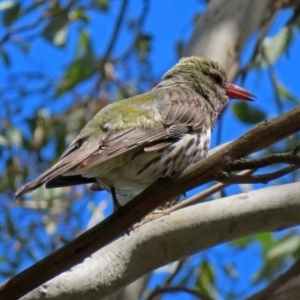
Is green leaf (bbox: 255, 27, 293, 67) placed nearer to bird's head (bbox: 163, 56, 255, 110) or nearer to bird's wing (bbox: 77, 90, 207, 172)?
bird's head (bbox: 163, 56, 255, 110)

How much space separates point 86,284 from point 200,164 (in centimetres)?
47

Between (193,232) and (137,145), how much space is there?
54 cm

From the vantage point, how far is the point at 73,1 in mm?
4867

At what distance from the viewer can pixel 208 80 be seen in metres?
3.58

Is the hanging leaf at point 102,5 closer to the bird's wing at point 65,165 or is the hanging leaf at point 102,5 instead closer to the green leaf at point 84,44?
the green leaf at point 84,44

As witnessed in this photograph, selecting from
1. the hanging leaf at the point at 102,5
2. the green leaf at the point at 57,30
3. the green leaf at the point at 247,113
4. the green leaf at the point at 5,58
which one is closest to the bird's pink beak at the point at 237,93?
the green leaf at the point at 247,113

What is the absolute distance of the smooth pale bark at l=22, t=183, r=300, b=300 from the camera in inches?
90.0

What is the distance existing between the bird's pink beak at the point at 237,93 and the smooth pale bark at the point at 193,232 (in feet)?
4.27

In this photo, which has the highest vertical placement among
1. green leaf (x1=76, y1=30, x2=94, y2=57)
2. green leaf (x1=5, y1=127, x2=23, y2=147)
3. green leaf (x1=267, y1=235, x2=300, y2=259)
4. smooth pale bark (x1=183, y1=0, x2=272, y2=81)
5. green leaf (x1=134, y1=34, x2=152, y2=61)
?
green leaf (x1=76, y1=30, x2=94, y2=57)

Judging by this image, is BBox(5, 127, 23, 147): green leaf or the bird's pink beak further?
BBox(5, 127, 23, 147): green leaf

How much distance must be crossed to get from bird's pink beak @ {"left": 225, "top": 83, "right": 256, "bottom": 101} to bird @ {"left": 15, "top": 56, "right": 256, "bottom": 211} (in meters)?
0.29

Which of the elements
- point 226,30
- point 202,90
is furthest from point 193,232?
point 226,30

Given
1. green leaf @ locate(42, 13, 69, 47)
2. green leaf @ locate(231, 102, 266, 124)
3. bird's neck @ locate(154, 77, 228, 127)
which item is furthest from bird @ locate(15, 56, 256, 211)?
green leaf @ locate(42, 13, 69, 47)

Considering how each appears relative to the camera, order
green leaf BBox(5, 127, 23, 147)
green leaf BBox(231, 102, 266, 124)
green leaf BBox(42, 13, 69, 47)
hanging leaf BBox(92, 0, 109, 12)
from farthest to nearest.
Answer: hanging leaf BBox(92, 0, 109, 12)
green leaf BBox(42, 13, 69, 47)
green leaf BBox(5, 127, 23, 147)
green leaf BBox(231, 102, 266, 124)
